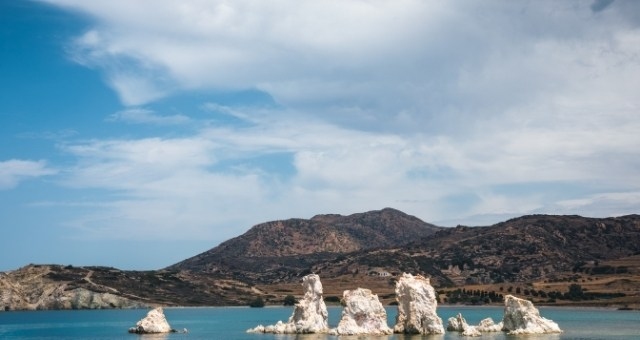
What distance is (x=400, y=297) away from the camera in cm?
8662

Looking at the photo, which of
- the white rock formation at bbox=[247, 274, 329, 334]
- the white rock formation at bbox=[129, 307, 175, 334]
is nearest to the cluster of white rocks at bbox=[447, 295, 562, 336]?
the white rock formation at bbox=[247, 274, 329, 334]

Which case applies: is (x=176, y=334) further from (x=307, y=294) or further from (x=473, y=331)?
(x=473, y=331)

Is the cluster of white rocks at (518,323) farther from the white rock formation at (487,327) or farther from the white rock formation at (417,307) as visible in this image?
the white rock formation at (417,307)

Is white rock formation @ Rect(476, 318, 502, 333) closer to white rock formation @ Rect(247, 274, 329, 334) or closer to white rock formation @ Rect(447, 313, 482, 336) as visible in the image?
white rock formation @ Rect(447, 313, 482, 336)

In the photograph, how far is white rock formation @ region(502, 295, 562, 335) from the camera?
8644 cm

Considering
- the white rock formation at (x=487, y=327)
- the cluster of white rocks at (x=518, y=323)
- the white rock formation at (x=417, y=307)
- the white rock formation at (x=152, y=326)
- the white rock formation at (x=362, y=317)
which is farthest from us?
the white rock formation at (x=152, y=326)

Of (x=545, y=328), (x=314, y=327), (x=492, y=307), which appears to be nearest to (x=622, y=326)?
(x=545, y=328)

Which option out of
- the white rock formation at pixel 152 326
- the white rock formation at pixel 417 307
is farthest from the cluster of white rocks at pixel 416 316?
the white rock formation at pixel 152 326

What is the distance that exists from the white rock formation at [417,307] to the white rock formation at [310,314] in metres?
10.3

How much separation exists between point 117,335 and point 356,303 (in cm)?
3674

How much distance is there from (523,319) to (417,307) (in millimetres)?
12801

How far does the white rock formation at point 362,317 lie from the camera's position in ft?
282

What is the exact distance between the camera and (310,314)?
92.4m

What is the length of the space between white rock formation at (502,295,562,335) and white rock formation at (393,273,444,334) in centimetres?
894
